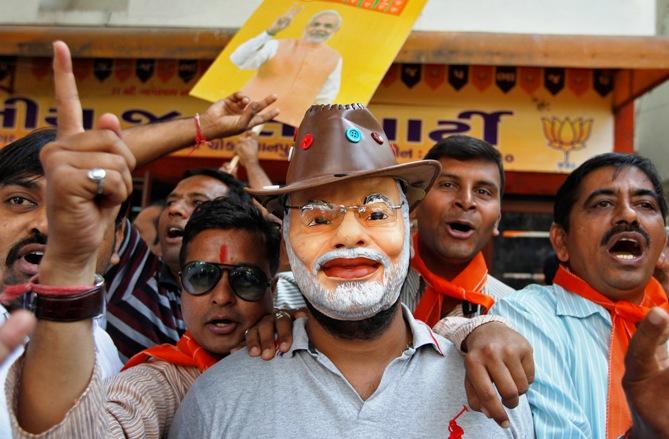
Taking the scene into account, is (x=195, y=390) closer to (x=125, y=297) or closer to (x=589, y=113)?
(x=125, y=297)

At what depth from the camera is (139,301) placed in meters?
2.84

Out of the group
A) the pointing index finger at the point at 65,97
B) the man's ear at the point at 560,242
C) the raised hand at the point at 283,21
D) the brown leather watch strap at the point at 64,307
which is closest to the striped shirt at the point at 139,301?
the raised hand at the point at 283,21

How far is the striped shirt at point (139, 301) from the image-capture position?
8.91 feet

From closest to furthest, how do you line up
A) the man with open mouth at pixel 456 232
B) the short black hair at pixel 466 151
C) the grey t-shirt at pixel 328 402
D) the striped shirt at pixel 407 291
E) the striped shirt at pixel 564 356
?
the grey t-shirt at pixel 328 402 < the striped shirt at pixel 564 356 < the striped shirt at pixel 407 291 < the man with open mouth at pixel 456 232 < the short black hair at pixel 466 151

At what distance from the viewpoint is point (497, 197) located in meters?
2.96

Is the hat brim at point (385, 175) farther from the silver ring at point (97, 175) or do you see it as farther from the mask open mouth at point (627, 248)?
the mask open mouth at point (627, 248)

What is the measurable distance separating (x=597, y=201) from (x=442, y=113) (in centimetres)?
281

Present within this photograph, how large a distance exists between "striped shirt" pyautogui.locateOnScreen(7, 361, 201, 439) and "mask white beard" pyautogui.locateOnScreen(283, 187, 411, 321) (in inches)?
20.3

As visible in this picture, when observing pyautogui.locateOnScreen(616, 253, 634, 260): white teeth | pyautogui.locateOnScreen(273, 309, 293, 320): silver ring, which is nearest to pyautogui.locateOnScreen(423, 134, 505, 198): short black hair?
pyautogui.locateOnScreen(616, 253, 634, 260): white teeth

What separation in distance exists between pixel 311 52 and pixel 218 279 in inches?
60.0

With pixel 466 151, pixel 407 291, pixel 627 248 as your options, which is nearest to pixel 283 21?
pixel 466 151

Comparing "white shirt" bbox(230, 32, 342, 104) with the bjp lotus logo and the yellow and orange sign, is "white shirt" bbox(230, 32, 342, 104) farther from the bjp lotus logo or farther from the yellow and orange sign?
the bjp lotus logo

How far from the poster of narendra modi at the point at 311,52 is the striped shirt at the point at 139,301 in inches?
32.4

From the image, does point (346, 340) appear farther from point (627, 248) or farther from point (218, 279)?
point (627, 248)
